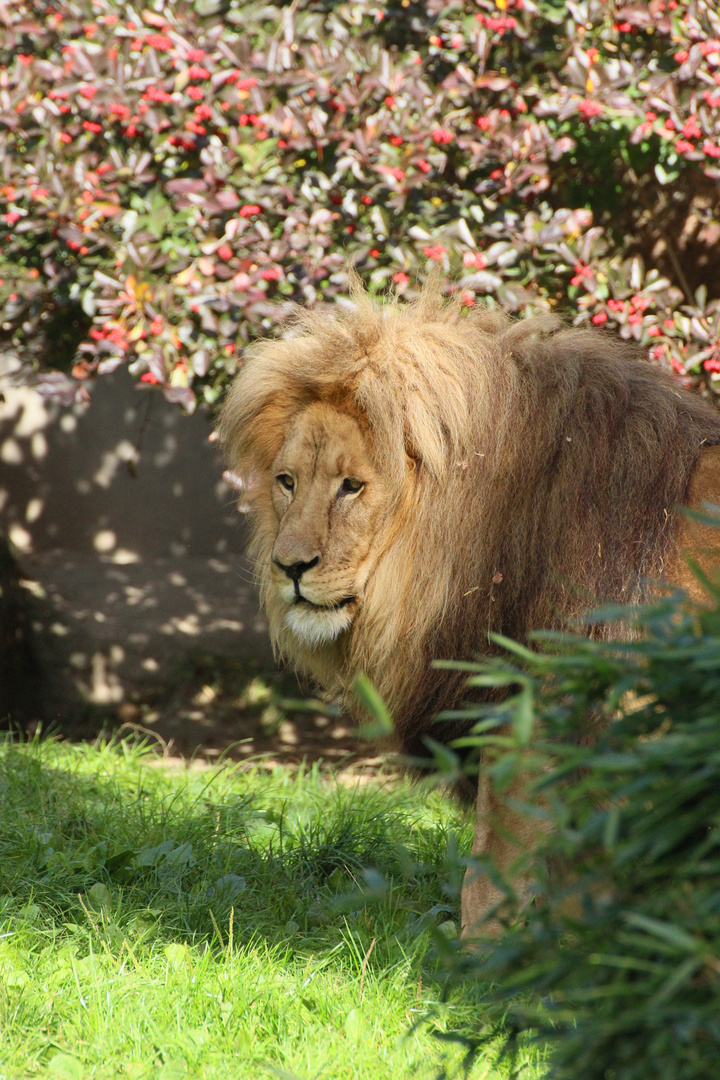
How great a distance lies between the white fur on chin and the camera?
10.3 feet

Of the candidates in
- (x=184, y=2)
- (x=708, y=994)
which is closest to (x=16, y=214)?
(x=184, y=2)

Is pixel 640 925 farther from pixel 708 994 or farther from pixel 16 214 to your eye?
pixel 16 214

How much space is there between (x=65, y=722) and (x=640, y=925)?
5.28 m

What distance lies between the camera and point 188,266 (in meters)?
4.34

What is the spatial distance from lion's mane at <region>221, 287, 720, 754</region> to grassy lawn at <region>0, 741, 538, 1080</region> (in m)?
0.71

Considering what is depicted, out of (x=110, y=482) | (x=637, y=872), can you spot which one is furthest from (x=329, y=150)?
(x=637, y=872)

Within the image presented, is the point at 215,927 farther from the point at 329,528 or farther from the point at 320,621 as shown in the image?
the point at 329,528

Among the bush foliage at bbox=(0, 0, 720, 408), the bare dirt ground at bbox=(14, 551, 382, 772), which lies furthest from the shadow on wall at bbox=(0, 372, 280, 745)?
the bush foliage at bbox=(0, 0, 720, 408)

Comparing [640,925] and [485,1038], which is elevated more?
[640,925]

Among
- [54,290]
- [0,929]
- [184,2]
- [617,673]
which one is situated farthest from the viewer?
[54,290]

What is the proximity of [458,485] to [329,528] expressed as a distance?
1.27 ft

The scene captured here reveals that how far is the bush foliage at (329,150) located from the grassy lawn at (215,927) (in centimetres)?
165

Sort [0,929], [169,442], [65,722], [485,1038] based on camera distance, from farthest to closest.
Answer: [169,442] < [65,722] < [0,929] < [485,1038]

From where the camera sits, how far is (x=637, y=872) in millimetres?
1274
